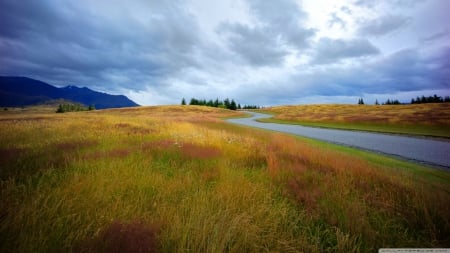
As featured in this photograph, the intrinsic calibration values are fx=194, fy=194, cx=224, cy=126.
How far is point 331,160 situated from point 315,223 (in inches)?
194

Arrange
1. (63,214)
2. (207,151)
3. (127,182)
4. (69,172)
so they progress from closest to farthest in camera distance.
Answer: (63,214)
(127,182)
(69,172)
(207,151)

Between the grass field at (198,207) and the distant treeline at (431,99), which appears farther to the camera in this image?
the distant treeline at (431,99)

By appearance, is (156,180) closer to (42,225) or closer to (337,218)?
(42,225)

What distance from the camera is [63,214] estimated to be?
2.96 m

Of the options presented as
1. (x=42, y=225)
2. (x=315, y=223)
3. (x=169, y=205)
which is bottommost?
(x=315, y=223)

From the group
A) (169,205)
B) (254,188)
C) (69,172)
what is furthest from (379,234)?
(69,172)

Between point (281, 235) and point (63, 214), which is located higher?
point (63, 214)

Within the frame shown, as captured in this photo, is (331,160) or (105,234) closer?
(105,234)

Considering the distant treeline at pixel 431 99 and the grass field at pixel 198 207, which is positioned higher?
the distant treeline at pixel 431 99

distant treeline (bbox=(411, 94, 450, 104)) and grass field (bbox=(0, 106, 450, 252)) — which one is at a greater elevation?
distant treeline (bbox=(411, 94, 450, 104))

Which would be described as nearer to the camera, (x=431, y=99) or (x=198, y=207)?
(x=198, y=207)

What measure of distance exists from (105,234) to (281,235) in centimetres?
261

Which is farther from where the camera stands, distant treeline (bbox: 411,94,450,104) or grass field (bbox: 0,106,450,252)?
distant treeline (bbox: 411,94,450,104)

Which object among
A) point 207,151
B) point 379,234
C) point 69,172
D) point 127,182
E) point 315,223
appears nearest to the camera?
point 379,234
